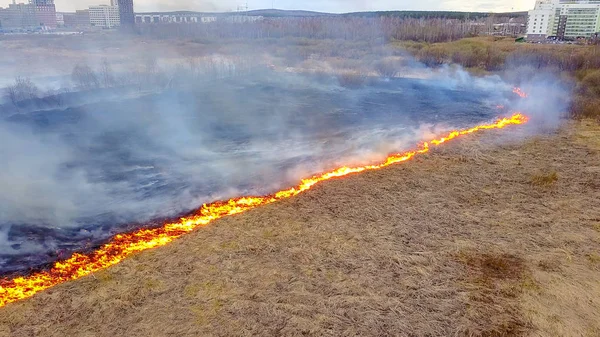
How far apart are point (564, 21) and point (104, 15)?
80.2 m

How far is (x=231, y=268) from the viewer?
31.7 ft

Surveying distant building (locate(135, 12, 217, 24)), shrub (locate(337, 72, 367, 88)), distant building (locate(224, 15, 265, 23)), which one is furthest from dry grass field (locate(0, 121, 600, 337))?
distant building (locate(224, 15, 265, 23))

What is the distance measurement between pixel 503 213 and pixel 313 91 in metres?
26.7

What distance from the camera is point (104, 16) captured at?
4281 centimetres

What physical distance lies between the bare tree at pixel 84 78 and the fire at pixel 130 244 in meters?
27.9

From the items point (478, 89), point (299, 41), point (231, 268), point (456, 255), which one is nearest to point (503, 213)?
point (456, 255)

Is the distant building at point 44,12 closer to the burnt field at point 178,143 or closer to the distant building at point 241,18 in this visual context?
the burnt field at point 178,143

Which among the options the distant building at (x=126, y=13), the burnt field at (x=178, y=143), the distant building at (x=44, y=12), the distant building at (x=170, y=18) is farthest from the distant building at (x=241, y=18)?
the distant building at (x=44, y=12)

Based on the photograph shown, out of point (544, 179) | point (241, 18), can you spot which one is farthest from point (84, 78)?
point (544, 179)

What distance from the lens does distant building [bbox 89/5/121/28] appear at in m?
42.8

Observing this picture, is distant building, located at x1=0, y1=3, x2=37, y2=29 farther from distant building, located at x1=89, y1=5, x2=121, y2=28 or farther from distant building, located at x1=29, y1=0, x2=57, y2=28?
distant building, located at x1=89, y1=5, x2=121, y2=28

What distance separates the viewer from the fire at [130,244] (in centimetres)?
934

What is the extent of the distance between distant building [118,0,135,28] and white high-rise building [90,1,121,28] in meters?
0.55

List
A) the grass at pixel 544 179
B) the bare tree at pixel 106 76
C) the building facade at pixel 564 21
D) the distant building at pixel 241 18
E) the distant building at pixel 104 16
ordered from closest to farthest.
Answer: the grass at pixel 544 179 < the bare tree at pixel 106 76 < the distant building at pixel 104 16 < the distant building at pixel 241 18 < the building facade at pixel 564 21
